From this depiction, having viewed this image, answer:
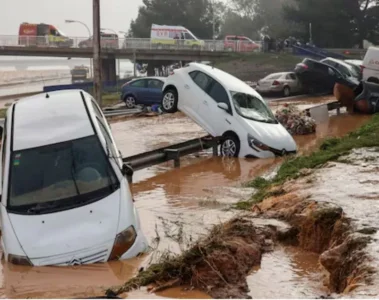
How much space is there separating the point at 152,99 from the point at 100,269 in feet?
73.3

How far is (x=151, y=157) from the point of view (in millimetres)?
15414

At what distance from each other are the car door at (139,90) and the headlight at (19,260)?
2230 centimetres

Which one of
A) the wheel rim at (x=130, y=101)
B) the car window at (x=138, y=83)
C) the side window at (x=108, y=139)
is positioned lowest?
the wheel rim at (x=130, y=101)

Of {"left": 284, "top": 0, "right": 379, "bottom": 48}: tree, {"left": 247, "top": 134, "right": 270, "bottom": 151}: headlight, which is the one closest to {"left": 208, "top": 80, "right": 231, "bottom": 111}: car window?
{"left": 247, "top": 134, "right": 270, "bottom": 151}: headlight

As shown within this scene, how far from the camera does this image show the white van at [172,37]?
63669 mm

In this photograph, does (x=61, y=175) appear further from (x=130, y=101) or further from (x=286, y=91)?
(x=286, y=91)

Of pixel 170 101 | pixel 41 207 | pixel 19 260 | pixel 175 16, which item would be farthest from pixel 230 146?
pixel 175 16

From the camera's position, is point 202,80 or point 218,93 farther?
point 202,80

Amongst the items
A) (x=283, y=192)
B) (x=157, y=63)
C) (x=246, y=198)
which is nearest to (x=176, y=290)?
(x=283, y=192)

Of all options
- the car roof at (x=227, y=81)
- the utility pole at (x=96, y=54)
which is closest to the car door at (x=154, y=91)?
the utility pole at (x=96, y=54)

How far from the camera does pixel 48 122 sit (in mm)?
10062

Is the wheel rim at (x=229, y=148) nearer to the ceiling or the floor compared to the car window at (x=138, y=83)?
nearer to the floor

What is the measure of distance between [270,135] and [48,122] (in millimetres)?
8214

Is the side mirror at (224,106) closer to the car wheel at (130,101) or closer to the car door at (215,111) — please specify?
the car door at (215,111)
